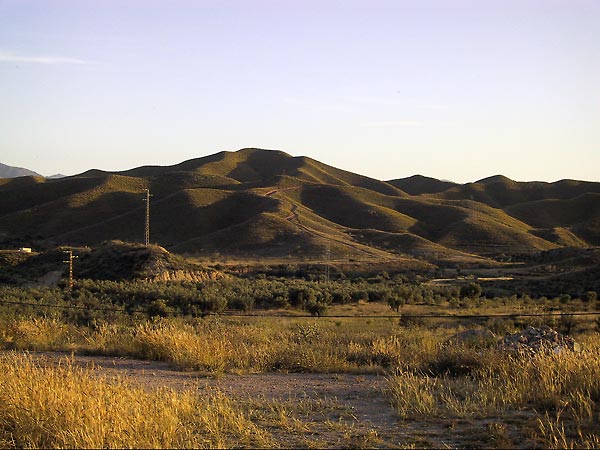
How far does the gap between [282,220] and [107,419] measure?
80.7 meters

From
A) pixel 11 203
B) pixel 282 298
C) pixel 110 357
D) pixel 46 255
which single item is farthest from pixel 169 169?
pixel 110 357

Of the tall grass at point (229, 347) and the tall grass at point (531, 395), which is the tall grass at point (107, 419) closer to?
the tall grass at point (531, 395)

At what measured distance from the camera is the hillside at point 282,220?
268 ft

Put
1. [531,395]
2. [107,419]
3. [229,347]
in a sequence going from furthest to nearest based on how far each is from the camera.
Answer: [229,347], [531,395], [107,419]

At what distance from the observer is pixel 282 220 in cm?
8725

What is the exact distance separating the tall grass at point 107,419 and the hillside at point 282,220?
211 ft

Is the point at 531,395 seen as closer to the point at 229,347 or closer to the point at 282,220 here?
→ the point at 229,347

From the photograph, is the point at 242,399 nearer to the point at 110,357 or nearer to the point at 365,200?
the point at 110,357

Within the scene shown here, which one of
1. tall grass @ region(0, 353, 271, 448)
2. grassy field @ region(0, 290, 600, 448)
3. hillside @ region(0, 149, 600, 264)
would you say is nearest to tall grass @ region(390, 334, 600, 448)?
grassy field @ region(0, 290, 600, 448)

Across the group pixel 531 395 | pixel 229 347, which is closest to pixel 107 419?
pixel 531 395

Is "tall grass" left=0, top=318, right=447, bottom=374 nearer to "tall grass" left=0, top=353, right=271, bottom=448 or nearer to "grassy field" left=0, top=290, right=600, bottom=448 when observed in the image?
"grassy field" left=0, top=290, right=600, bottom=448

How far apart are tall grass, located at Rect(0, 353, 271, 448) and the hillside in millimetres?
64406

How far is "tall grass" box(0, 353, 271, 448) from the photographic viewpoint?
630 centimetres

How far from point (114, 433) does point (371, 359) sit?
6.60 metres
